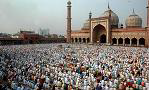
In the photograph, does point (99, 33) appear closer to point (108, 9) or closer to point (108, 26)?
point (108, 26)

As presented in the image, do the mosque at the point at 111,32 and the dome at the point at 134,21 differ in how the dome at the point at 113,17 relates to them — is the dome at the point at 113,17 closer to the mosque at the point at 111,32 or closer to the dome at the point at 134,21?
the mosque at the point at 111,32

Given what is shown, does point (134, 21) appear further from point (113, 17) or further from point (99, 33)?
point (99, 33)

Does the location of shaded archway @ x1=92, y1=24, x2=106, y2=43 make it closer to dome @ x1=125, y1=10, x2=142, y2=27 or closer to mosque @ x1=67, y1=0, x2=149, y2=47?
mosque @ x1=67, y1=0, x2=149, y2=47

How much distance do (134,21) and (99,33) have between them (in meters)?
6.88

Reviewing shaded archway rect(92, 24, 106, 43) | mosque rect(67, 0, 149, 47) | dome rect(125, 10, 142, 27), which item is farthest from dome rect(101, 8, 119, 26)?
shaded archway rect(92, 24, 106, 43)

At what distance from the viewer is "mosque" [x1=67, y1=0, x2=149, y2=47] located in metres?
29.1

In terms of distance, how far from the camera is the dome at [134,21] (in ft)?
112

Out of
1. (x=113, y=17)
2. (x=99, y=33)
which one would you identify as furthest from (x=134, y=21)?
(x=99, y=33)

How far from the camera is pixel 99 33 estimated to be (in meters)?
35.3

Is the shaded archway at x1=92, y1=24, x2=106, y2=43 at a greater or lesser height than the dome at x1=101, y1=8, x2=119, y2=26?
lesser

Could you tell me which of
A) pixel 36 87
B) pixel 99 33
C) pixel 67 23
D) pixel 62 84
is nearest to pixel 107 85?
pixel 62 84

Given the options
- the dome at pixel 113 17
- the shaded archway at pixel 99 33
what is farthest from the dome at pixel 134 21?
the shaded archway at pixel 99 33

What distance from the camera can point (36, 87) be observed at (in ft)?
22.6

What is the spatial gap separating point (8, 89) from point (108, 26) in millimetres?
27345
